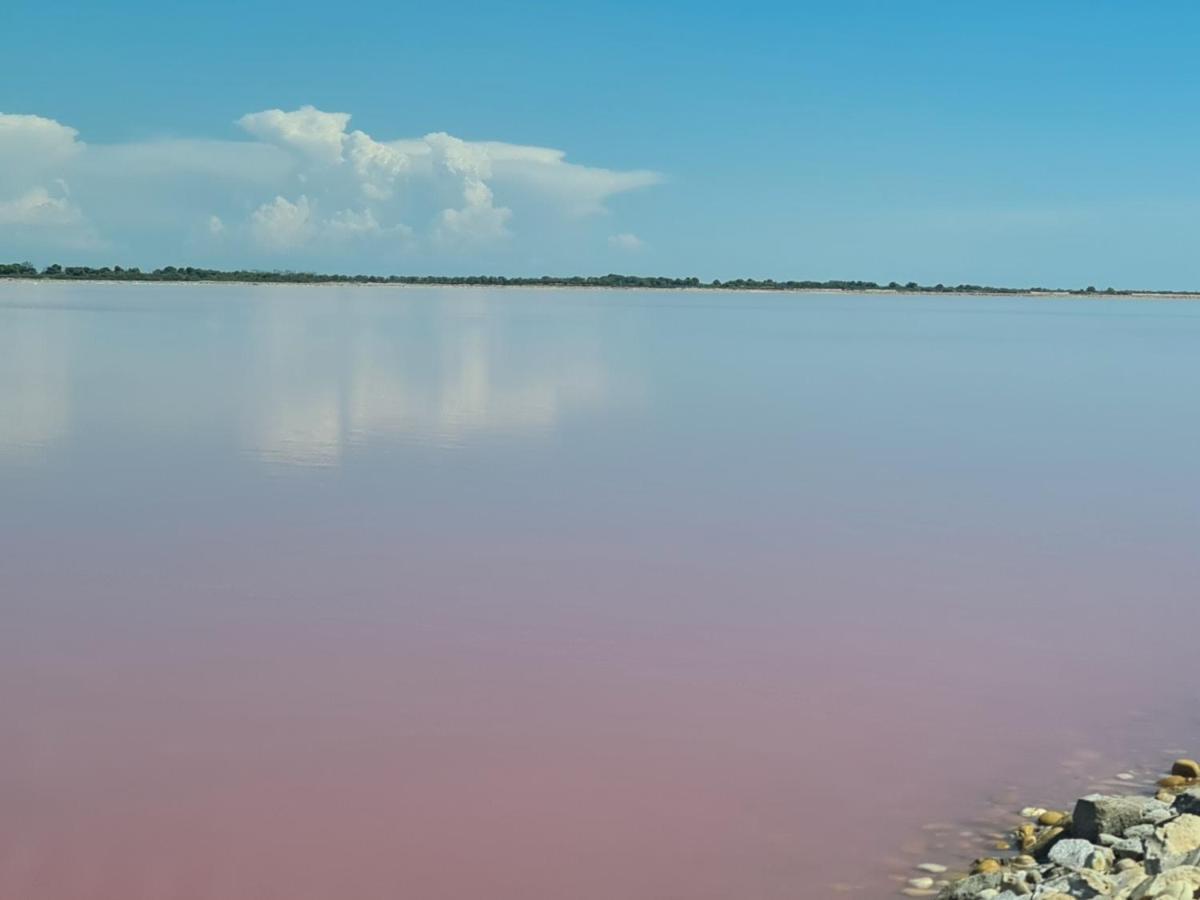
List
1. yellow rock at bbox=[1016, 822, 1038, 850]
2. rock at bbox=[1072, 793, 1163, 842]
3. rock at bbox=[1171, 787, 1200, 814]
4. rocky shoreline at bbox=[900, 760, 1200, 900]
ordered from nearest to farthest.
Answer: rocky shoreline at bbox=[900, 760, 1200, 900] < rock at bbox=[1072, 793, 1163, 842] < rock at bbox=[1171, 787, 1200, 814] < yellow rock at bbox=[1016, 822, 1038, 850]

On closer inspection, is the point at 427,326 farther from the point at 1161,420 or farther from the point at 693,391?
the point at 1161,420

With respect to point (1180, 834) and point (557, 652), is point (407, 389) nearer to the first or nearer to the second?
point (557, 652)

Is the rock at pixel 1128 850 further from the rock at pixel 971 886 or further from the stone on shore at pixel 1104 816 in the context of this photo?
the rock at pixel 971 886

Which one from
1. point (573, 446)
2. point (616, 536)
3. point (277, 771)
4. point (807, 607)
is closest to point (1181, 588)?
point (807, 607)

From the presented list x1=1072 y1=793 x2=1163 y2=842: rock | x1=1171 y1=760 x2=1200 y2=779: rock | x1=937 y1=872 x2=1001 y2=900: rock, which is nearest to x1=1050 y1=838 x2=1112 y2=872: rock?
x1=1072 y1=793 x2=1163 y2=842: rock

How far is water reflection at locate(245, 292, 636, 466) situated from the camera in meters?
16.2

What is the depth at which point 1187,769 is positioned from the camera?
5.71m

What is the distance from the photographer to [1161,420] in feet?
66.7

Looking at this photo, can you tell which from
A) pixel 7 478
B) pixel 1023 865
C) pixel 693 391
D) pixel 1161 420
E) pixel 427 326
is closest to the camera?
pixel 1023 865

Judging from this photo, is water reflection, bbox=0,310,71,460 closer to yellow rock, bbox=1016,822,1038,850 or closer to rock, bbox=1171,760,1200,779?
yellow rock, bbox=1016,822,1038,850

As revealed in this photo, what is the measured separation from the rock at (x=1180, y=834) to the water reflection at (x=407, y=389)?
10.3 metres

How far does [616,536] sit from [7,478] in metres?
6.19

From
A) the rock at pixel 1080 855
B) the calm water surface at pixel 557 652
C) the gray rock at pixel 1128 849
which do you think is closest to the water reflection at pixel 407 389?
the calm water surface at pixel 557 652

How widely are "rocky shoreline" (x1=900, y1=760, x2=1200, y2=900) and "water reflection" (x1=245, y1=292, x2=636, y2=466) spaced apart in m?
9.80
